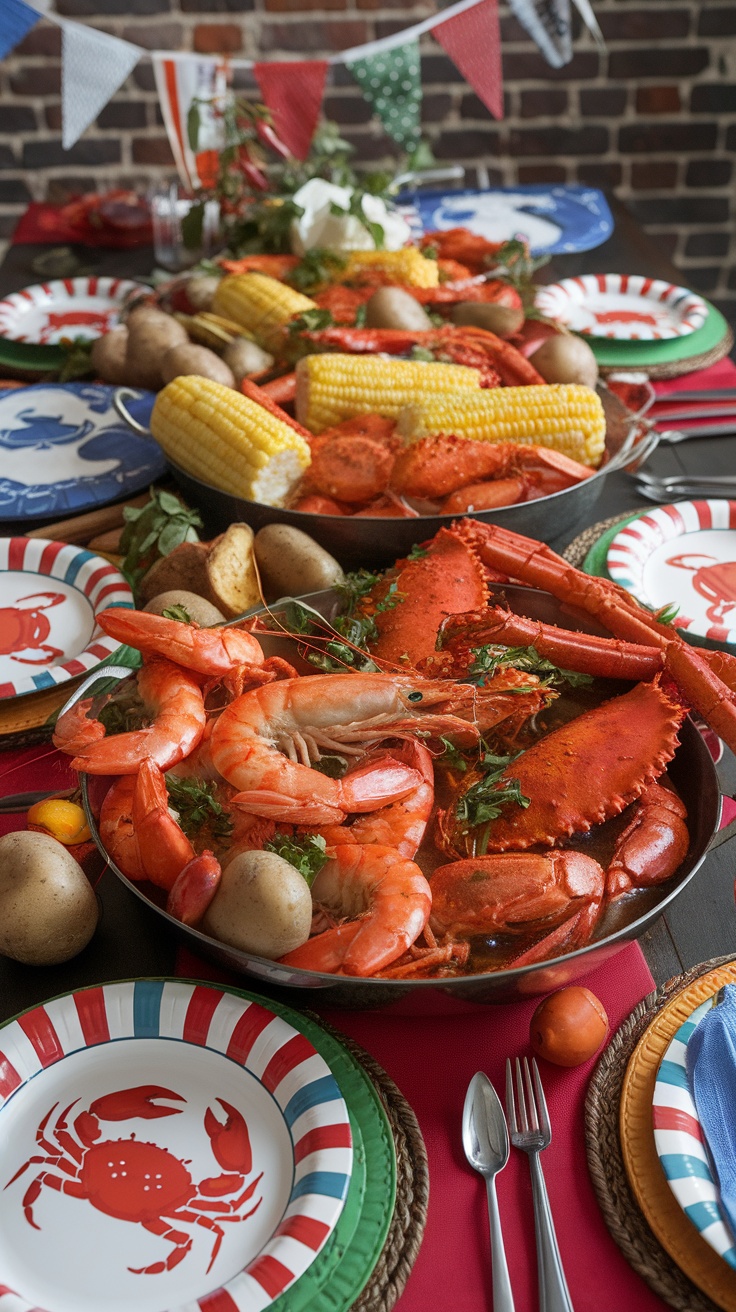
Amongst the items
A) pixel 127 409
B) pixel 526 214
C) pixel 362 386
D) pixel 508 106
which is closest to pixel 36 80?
pixel 508 106

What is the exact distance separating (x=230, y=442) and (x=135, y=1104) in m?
1.32

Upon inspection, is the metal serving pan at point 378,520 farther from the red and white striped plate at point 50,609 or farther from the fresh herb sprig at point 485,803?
the fresh herb sprig at point 485,803

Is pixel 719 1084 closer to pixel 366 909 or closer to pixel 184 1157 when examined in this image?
pixel 366 909

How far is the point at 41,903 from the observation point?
1.26 metres

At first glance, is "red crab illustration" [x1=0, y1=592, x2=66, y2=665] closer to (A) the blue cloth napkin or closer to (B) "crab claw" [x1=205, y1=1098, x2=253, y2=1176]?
(B) "crab claw" [x1=205, y1=1098, x2=253, y2=1176]

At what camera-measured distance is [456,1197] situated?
42.7 inches

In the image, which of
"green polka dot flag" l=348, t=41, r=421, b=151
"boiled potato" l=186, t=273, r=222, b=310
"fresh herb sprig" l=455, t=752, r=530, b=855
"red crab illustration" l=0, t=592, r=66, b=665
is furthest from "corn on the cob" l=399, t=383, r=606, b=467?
"green polka dot flag" l=348, t=41, r=421, b=151

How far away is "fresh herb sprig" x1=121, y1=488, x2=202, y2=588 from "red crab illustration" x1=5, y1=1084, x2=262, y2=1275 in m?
1.12

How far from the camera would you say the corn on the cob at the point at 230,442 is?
205cm

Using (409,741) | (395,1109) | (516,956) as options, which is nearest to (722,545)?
(409,741)

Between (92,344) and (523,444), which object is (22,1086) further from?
(92,344)

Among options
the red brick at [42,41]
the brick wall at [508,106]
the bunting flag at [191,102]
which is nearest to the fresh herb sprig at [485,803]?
the bunting flag at [191,102]

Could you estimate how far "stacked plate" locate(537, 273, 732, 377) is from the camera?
2891mm

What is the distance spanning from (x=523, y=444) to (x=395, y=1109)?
1.39 m
